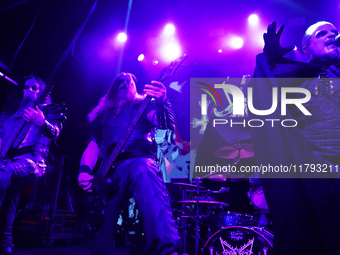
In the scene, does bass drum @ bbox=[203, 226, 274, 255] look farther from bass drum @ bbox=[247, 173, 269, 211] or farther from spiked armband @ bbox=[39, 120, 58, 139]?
spiked armband @ bbox=[39, 120, 58, 139]

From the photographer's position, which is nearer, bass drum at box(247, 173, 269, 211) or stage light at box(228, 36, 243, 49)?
bass drum at box(247, 173, 269, 211)

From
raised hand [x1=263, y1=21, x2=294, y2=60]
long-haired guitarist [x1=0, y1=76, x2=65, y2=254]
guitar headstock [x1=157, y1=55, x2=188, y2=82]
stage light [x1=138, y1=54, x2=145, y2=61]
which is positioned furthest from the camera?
stage light [x1=138, y1=54, x2=145, y2=61]

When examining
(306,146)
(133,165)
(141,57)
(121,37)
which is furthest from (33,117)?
(141,57)

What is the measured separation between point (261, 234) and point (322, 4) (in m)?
5.05

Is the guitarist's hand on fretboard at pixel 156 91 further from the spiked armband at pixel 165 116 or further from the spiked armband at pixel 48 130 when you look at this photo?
the spiked armband at pixel 48 130

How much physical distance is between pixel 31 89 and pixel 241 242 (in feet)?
13.0

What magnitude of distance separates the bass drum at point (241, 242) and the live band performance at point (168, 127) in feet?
0.05

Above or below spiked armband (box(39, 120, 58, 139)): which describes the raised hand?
above

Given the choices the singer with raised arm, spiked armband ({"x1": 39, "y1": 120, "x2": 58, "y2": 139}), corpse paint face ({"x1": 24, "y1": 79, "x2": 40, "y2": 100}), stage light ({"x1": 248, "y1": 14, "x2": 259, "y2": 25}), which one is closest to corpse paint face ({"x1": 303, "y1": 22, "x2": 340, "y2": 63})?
the singer with raised arm

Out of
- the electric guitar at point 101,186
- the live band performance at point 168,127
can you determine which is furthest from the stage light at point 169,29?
the electric guitar at point 101,186

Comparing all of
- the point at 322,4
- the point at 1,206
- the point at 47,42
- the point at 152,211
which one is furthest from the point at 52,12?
the point at 322,4

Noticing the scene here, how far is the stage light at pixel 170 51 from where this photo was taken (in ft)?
20.7

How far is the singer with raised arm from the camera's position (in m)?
1.27

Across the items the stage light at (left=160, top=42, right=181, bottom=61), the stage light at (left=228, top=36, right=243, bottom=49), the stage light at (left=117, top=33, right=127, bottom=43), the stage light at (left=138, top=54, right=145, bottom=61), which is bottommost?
the stage light at (left=138, top=54, right=145, bottom=61)
